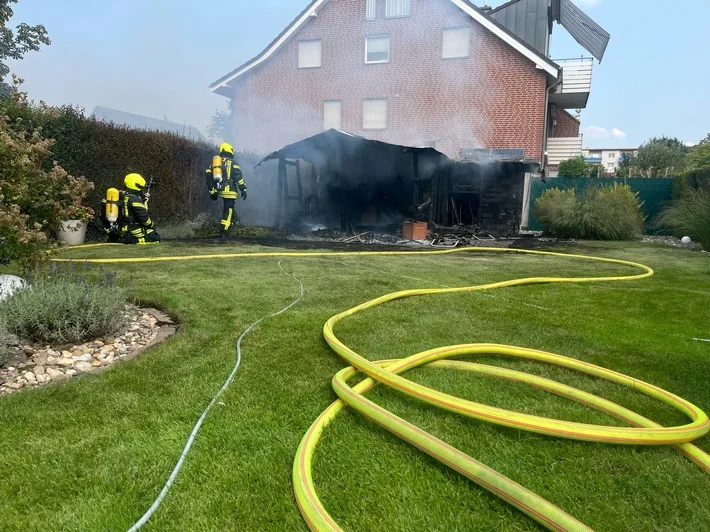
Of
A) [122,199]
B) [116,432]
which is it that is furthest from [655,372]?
[122,199]

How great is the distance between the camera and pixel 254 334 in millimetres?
3197

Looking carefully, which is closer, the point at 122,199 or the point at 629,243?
the point at 122,199

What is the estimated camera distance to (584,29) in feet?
60.1

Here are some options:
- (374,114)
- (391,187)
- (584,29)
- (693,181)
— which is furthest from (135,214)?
(584,29)

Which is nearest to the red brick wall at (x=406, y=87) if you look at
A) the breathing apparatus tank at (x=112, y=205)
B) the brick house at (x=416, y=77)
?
the brick house at (x=416, y=77)

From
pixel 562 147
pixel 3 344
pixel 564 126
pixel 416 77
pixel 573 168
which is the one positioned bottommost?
pixel 3 344

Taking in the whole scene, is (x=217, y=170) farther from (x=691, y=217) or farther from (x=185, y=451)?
(x=691, y=217)

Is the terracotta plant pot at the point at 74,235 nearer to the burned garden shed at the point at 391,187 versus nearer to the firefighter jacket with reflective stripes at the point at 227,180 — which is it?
the firefighter jacket with reflective stripes at the point at 227,180

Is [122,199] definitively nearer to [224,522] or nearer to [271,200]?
[271,200]

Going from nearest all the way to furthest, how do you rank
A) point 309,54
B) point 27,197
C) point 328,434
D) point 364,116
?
point 328,434, point 27,197, point 364,116, point 309,54

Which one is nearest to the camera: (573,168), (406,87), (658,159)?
(406,87)

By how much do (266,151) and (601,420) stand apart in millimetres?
16768

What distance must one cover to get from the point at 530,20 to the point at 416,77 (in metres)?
6.21

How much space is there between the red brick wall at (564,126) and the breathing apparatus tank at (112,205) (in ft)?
65.1
